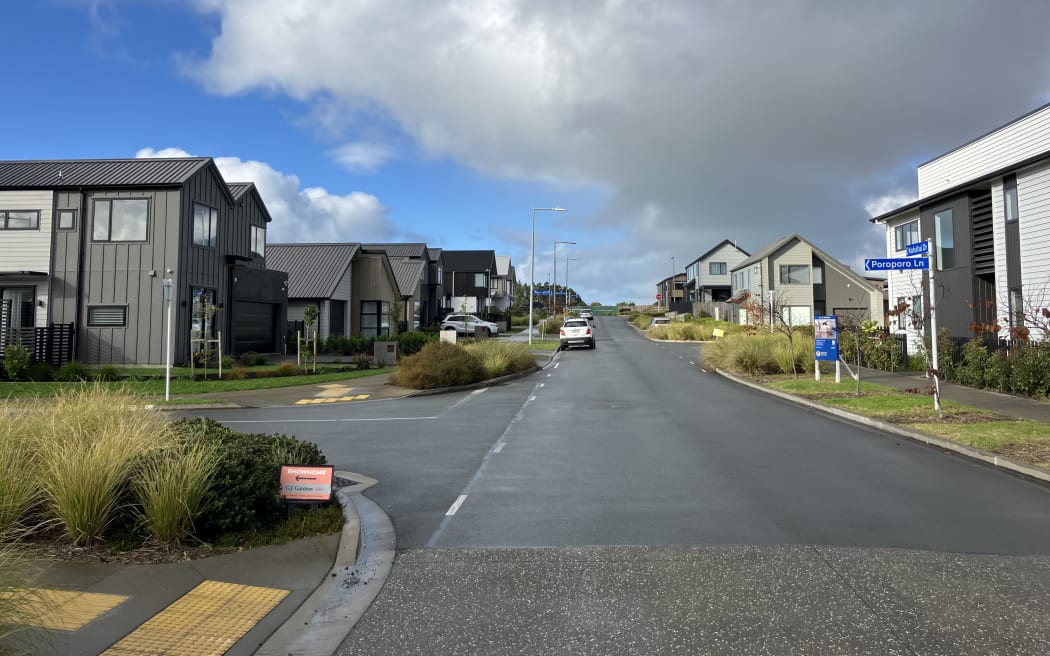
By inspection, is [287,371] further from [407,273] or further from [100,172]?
[407,273]

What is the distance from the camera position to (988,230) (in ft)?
75.9

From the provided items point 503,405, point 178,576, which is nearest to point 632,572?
point 178,576

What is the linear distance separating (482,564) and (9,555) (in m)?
3.16

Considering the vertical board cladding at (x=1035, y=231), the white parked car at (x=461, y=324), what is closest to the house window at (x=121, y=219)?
the white parked car at (x=461, y=324)

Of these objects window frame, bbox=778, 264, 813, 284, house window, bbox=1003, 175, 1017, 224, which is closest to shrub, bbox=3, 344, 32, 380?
house window, bbox=1003, 175, 1017, 224

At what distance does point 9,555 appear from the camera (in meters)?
4.02

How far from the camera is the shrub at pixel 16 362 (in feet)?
68.2

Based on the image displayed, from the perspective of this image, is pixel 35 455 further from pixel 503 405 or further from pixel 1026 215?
pixel 1026 215

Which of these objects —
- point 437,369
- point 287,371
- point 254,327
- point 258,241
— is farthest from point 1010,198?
point 258,241

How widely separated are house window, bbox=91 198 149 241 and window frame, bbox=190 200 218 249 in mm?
1611

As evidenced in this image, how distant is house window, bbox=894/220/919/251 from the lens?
27750 millimetres

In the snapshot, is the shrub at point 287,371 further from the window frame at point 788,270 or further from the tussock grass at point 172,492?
the window frame at point 788,270

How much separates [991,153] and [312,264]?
33427mm

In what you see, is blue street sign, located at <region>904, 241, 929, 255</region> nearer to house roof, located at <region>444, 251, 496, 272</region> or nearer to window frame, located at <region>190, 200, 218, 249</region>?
window frame, located at <region>190, 200, 218, 249</region>
